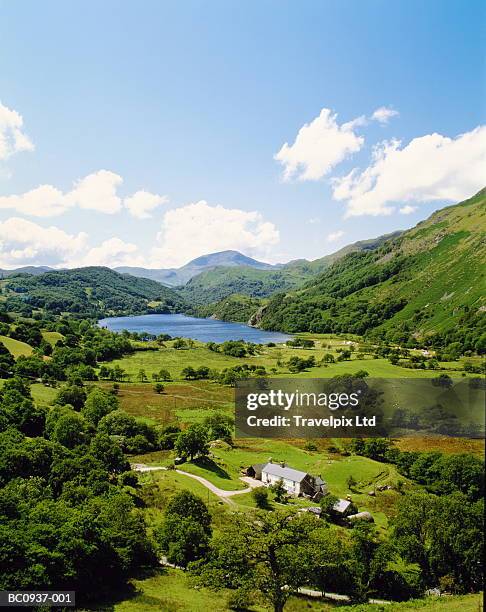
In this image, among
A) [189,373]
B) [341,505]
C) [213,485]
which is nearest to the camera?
[341,505]

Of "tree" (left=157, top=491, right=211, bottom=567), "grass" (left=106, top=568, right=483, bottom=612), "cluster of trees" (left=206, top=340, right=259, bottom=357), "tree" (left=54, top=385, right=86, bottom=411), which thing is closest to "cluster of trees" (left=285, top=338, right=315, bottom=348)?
"cluster of trees" (left=206, top=340, right=259, bottom=357)

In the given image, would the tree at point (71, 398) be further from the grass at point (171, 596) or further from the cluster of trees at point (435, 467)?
the grass at point (171, 596)

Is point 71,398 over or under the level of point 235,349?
under

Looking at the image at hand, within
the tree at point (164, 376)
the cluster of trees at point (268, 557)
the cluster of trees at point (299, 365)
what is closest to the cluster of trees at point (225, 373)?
the tree at point (164, 376)

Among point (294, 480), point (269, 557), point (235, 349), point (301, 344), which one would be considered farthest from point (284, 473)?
point (301, 344)

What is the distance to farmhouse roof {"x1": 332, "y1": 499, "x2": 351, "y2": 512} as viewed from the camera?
4231 cm

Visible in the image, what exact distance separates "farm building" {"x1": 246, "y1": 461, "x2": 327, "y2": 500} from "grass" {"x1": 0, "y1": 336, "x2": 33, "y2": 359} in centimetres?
8070

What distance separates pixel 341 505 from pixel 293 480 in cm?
743

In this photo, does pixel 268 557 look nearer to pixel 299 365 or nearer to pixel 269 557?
pixel 269 557

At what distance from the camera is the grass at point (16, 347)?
109 meters

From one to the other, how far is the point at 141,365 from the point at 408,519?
350 feet

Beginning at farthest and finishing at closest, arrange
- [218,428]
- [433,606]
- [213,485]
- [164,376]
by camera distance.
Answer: [164,376], [218,428], [213,485], [433,606]

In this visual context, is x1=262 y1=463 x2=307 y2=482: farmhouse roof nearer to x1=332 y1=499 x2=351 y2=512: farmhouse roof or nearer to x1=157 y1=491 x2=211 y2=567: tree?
x1=332 y1=499 x2=351 y2=512: farmhouse roof

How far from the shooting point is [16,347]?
114m
